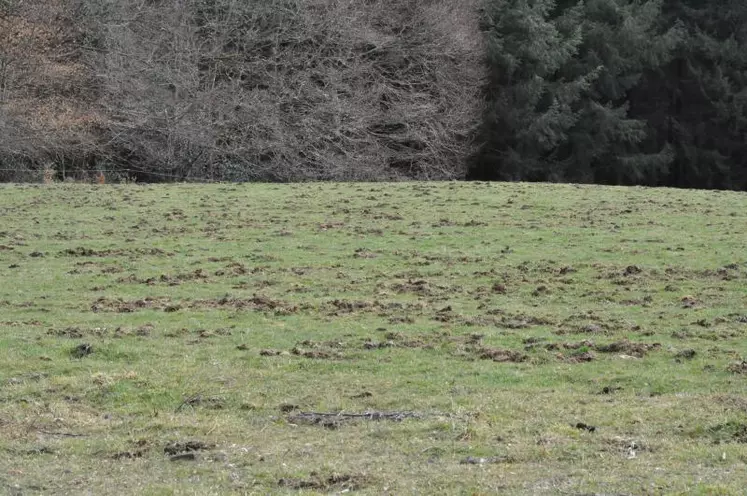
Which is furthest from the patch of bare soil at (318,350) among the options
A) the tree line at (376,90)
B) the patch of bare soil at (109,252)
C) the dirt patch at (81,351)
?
the tree line at (376,90)

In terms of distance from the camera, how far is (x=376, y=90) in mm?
43062

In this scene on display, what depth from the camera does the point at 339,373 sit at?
10680 mm

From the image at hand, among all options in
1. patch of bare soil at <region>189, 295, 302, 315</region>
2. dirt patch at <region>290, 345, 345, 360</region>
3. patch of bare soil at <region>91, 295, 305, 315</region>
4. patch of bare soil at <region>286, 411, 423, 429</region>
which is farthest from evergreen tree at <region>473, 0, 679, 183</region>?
patch of bare soil at <region>286, 411, 423, 429</region>

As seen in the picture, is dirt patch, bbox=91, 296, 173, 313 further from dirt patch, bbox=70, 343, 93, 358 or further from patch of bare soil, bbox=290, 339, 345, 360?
patch of bare soil, bbox=290, 339, 345, 360

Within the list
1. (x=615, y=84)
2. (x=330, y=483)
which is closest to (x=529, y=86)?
(x=615, y=84)

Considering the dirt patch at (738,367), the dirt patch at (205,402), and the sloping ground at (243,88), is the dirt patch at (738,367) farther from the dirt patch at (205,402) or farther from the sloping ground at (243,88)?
the sloping ground at (243,88)

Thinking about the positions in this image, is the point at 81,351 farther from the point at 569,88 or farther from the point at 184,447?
the point at 569,88

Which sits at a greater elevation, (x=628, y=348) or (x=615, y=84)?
(x=615, y=84)

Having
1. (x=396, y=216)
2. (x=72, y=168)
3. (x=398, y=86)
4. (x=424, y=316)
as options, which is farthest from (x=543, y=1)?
(x=424, y=316)

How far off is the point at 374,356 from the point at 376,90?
107ft

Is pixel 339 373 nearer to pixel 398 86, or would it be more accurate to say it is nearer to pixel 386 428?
pixel 386 428

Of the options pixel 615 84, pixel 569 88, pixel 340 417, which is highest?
pixel 615 84

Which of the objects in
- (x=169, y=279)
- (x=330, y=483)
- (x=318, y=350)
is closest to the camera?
(x=330, y=483)

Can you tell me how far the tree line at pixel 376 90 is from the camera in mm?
39438
